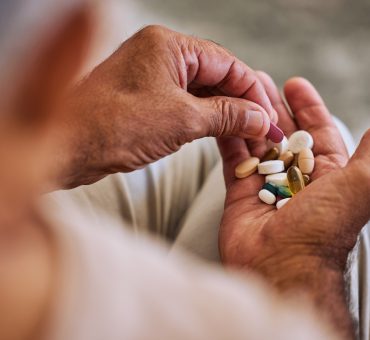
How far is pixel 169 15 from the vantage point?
5.58ft

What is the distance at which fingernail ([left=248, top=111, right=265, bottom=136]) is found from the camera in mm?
847

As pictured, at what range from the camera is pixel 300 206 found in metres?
0.73

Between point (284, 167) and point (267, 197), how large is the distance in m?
0.07

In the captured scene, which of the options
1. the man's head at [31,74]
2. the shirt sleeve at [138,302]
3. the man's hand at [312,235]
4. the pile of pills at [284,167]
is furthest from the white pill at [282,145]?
the man's head at [31,74]

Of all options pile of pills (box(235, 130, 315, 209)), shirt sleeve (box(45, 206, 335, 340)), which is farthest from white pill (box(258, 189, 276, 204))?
shirt sleeve (box(45, 206, 335, 340))

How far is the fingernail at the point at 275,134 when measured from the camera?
90 centimetres

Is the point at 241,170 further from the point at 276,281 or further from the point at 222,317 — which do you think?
the point at 222,317

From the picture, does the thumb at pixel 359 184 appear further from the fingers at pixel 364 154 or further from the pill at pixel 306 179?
the pill at pixel 306 179

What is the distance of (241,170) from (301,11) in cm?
98

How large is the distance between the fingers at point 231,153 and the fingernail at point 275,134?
0.16 ft

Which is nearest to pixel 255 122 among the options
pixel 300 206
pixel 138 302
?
pixel 300 206

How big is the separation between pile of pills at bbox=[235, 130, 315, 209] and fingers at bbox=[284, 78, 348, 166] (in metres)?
0.03

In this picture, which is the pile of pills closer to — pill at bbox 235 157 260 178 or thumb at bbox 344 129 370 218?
pill at bbox 235 157 260 178

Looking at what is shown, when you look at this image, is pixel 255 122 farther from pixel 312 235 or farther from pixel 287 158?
pixel 312 235
